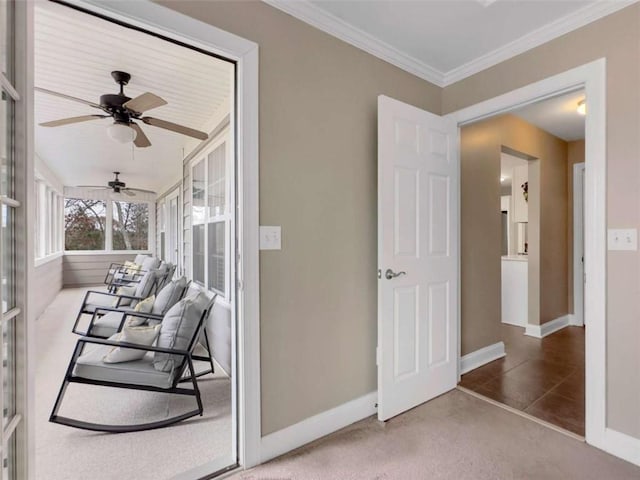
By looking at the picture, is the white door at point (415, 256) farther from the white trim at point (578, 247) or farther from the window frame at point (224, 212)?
the white trim at point (578, 247)

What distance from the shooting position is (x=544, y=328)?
3922 millimetres

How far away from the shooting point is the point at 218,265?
3314 mm

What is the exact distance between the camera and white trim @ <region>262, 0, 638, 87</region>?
5.90 ft

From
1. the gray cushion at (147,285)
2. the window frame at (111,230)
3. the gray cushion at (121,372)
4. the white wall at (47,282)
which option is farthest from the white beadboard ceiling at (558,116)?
the window frame at (111,230)

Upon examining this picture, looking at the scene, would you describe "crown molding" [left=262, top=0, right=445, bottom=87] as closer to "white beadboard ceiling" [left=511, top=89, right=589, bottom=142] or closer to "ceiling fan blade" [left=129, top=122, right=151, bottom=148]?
"white beadboard ceiling" [left=511, top=89, right=589, bottom=142]

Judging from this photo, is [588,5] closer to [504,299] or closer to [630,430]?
[630,430]

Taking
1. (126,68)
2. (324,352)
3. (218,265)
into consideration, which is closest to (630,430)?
(324,352)

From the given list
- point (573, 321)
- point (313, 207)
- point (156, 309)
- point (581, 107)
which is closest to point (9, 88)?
point (313, 207)

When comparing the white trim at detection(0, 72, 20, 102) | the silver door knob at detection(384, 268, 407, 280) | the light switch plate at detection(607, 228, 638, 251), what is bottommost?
the silver door knob at detection(384, 268, 407, 280)

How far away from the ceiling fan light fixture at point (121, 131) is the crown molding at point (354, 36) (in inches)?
69.3

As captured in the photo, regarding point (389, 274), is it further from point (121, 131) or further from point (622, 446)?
point (121, 131)

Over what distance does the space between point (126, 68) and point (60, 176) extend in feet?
20.1

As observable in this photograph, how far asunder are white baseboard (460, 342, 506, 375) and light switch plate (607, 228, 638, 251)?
4.90 ft

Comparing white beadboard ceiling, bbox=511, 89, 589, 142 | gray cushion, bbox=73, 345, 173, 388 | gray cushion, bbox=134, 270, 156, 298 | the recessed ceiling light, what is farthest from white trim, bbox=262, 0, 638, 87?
gray cushion, bbox=134, 270, 156, 298
